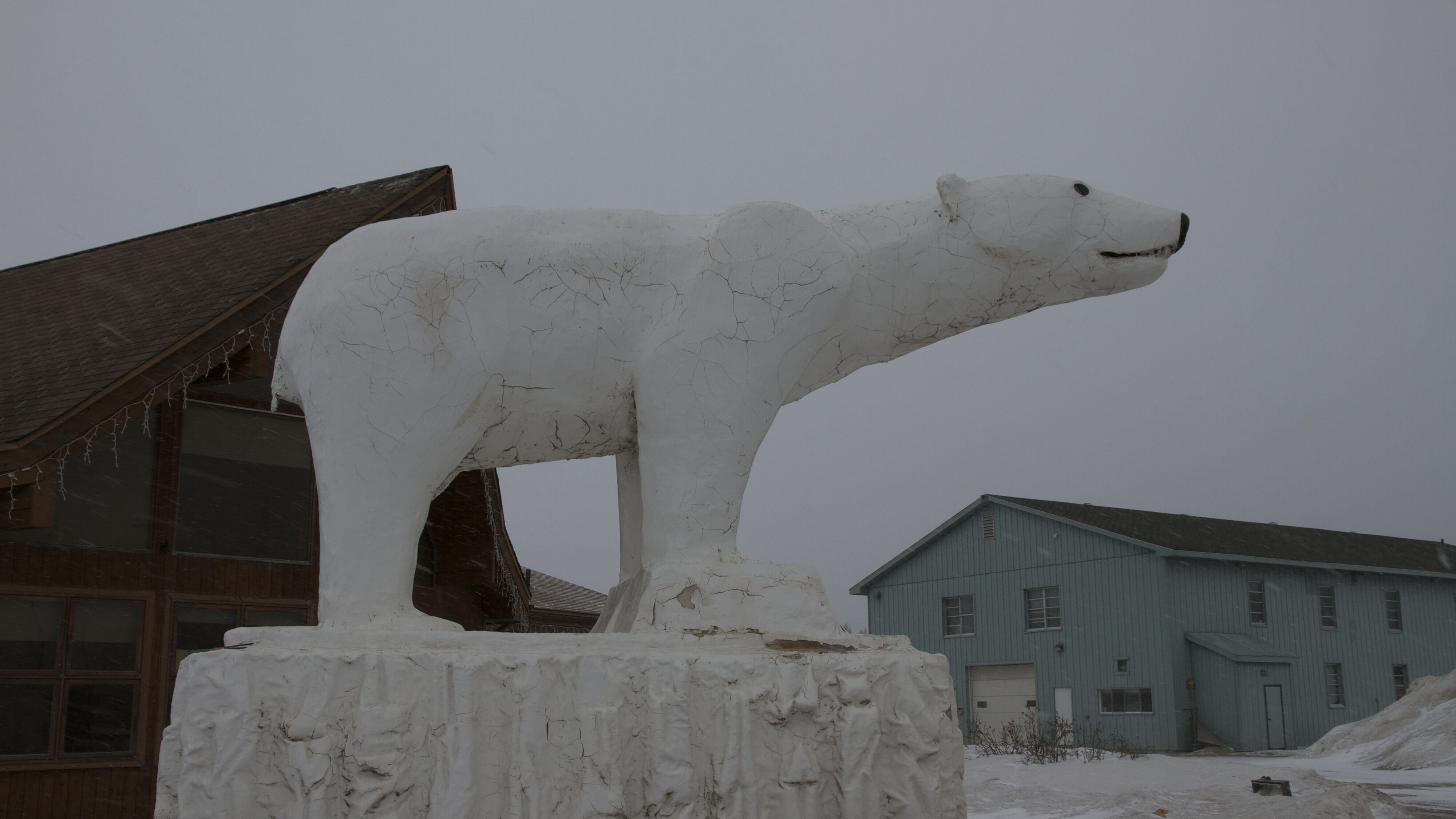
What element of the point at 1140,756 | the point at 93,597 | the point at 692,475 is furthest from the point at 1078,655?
the point at 692,475

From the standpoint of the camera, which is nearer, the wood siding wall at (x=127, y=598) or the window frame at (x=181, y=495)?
the wood siding wall at (x=127, y=598)

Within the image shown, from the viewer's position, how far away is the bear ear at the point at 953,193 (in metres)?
3.61

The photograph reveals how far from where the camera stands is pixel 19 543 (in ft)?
23.8

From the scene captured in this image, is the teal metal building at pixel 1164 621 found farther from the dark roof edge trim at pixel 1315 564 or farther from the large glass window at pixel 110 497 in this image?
the large glass window at pixel 110 497

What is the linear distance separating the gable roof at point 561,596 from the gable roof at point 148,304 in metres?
5.00

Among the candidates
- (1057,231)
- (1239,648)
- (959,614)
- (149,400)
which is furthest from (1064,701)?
(1057,231)

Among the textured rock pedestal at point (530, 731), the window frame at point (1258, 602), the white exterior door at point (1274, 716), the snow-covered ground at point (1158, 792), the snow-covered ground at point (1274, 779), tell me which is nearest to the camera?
the textured rock pedestal at point (530, 731)

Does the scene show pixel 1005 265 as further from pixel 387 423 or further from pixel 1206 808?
pixel 1206 808

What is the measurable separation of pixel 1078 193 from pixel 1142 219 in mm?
228

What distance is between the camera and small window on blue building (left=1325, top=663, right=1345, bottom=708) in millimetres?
18172

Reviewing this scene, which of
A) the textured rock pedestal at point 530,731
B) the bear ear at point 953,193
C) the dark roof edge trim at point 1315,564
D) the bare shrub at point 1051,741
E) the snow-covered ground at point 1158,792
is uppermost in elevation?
the bear ear at point 953,193

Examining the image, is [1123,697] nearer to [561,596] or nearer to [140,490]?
[561,596]

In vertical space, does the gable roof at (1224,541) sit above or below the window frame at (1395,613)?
above

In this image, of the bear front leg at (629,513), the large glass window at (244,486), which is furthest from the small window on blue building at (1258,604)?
the bear front leg at (629,513)
